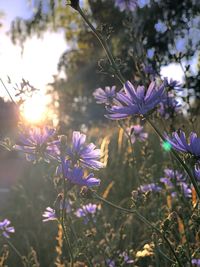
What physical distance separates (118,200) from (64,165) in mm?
3295

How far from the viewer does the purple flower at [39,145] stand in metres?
1.53

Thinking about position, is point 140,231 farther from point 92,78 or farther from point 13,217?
point 92,78

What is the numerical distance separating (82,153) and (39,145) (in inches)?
5.8

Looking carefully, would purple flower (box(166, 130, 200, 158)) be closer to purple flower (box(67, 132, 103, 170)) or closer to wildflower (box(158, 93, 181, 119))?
purple flower (box(67, 132, 103, 170))

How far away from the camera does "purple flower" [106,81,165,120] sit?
1265 millimetres

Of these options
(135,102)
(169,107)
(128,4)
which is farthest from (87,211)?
(135,102)

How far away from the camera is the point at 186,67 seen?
2.46m

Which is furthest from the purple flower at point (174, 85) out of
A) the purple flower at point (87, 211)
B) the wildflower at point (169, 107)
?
the purple flower at point (87, 211)

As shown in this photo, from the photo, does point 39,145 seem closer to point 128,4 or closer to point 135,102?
point 135,102

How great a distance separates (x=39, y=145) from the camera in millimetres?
1538

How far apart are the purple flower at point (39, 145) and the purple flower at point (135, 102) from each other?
300 millimetres

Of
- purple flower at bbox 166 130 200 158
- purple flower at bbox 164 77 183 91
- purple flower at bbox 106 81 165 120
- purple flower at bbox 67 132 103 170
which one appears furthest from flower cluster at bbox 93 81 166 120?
purple flower at bbox 164 77 183 91

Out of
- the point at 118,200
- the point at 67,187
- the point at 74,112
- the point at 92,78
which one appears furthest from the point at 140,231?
the point at 74,112

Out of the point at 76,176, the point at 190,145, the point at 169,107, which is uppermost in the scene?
the point at 169,107
